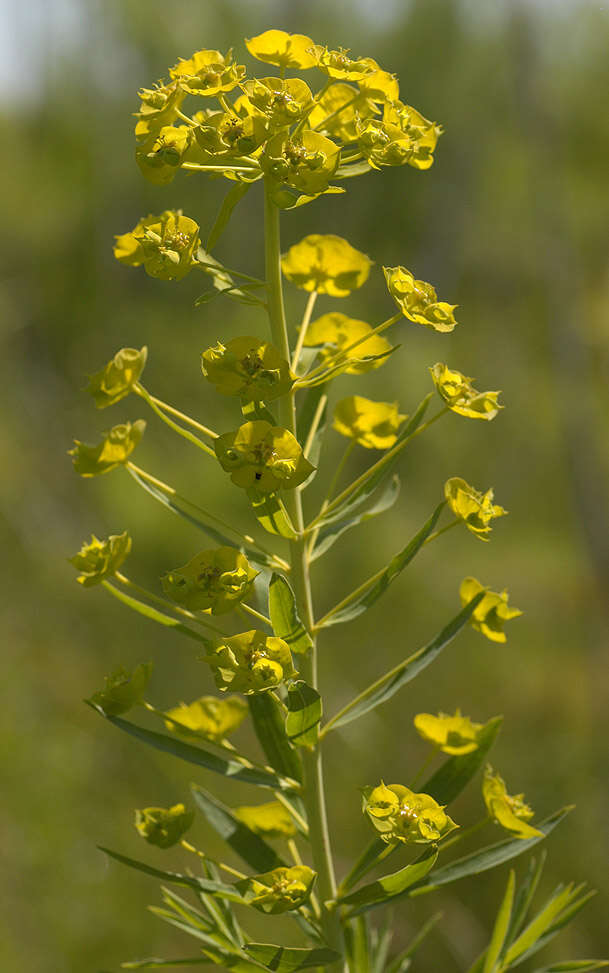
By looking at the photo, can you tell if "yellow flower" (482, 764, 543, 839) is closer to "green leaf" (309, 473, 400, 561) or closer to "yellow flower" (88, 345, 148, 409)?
"green leaf" (309, 473, 400, 561)

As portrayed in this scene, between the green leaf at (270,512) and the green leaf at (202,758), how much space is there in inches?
7.0

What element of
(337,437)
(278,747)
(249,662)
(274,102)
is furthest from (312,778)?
(337,437)

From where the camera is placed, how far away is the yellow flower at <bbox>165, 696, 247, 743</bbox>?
2.41 feet

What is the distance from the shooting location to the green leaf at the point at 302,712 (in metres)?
0.59

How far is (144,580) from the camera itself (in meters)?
3.82

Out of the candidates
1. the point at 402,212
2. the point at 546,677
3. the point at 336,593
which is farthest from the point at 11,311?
the point at 546,677

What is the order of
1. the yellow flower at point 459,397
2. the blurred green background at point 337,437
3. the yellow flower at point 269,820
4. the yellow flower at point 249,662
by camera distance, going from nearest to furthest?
the yellow flower at point 249,662 → the yellow flower at point 459,397 → the yellow flower at point 269,820 → the blurred green background at point 337,437

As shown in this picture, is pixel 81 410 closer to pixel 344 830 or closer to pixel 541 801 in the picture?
pixel 344 830

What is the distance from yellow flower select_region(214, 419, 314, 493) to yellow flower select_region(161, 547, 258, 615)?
0.05 m

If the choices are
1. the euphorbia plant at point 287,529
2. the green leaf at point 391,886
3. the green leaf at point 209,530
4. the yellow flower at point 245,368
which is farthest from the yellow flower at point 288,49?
the green leaf at point 391,886

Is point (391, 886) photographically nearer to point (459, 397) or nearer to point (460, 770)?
point (460, 770)

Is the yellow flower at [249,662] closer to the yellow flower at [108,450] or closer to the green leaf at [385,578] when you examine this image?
the green leaf at [385,578]

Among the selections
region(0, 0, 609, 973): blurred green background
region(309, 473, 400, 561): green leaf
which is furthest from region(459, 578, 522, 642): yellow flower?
region(0, 0, 609, 973): blurred green background

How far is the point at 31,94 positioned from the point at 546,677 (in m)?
4.82
